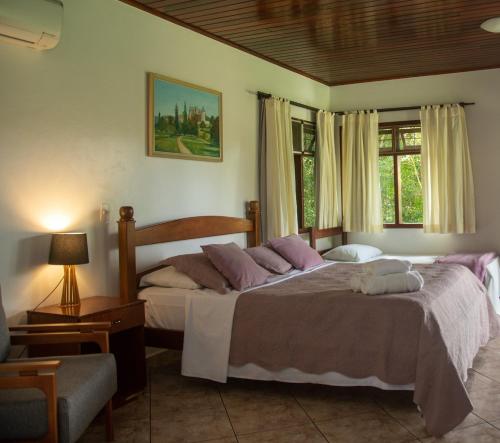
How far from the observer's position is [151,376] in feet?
13.4

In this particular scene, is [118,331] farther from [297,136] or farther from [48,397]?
[297,136]

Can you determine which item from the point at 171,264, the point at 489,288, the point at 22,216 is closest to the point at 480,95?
the point at 489,288

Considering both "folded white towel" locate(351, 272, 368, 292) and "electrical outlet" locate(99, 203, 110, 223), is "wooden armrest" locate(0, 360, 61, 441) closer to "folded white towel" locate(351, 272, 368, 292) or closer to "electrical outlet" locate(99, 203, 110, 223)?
"electrical outlet" locate(99, 203, 110, 223)

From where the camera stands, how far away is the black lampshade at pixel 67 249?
3354 mm

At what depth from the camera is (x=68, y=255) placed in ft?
11.0

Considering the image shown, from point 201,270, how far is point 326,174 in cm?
307

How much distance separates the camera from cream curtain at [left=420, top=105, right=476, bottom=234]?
6473 millimetres

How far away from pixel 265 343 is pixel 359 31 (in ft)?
9.31

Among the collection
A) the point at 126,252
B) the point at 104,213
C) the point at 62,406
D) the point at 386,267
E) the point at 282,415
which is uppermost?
the point at 104,213

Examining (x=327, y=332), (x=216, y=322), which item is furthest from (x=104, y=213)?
(x=327, y=332)

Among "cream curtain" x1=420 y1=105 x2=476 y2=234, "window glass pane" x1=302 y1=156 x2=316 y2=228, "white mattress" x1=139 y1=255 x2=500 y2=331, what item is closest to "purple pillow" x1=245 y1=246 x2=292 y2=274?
"white mattress" x1=139 y1=255 x2=500 y2=331

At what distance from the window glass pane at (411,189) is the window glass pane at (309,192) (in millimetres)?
1135

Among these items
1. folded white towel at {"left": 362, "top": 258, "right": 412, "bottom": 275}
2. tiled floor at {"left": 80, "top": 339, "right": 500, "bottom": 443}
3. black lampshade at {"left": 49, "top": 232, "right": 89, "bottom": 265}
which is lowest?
tiled floor at {"left": 80, "top": 339, "right": 500, "bottom": 443}

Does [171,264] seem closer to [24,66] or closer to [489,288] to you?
→ [24,66]
